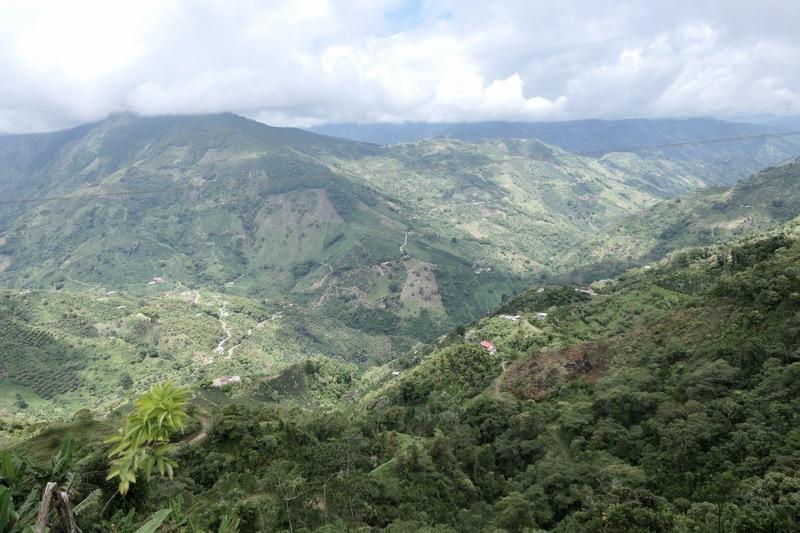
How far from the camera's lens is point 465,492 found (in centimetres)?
4275

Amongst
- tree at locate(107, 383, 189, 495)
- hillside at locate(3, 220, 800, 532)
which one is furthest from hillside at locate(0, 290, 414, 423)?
tree at locate(107, 383, 189, 495)

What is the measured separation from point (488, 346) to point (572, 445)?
3800cm

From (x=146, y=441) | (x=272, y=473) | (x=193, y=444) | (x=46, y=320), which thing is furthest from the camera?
(x=46, y=320)

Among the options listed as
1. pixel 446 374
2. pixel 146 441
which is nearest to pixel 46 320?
Answer: pixel 446 374

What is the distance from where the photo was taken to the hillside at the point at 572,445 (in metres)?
29.2

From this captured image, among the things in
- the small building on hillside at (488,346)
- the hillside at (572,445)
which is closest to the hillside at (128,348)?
the small building on hillside at (488,346)

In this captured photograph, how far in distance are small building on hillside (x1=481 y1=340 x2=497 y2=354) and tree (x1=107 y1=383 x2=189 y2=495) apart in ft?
246

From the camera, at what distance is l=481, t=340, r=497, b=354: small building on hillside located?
80250 mm

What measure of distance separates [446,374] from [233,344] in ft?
361

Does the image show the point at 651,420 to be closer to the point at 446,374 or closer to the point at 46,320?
the point at 446,374

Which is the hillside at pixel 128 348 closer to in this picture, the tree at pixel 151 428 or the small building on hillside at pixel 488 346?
the small building on hillside at pixel 488 346

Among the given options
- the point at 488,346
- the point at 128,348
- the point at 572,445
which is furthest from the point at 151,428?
the point at 128,348

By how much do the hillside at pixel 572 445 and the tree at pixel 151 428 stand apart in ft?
15.3

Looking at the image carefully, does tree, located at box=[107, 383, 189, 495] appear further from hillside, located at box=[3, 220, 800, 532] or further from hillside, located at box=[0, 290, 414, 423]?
hillside, located at box=[0, 290, 414, 423]
